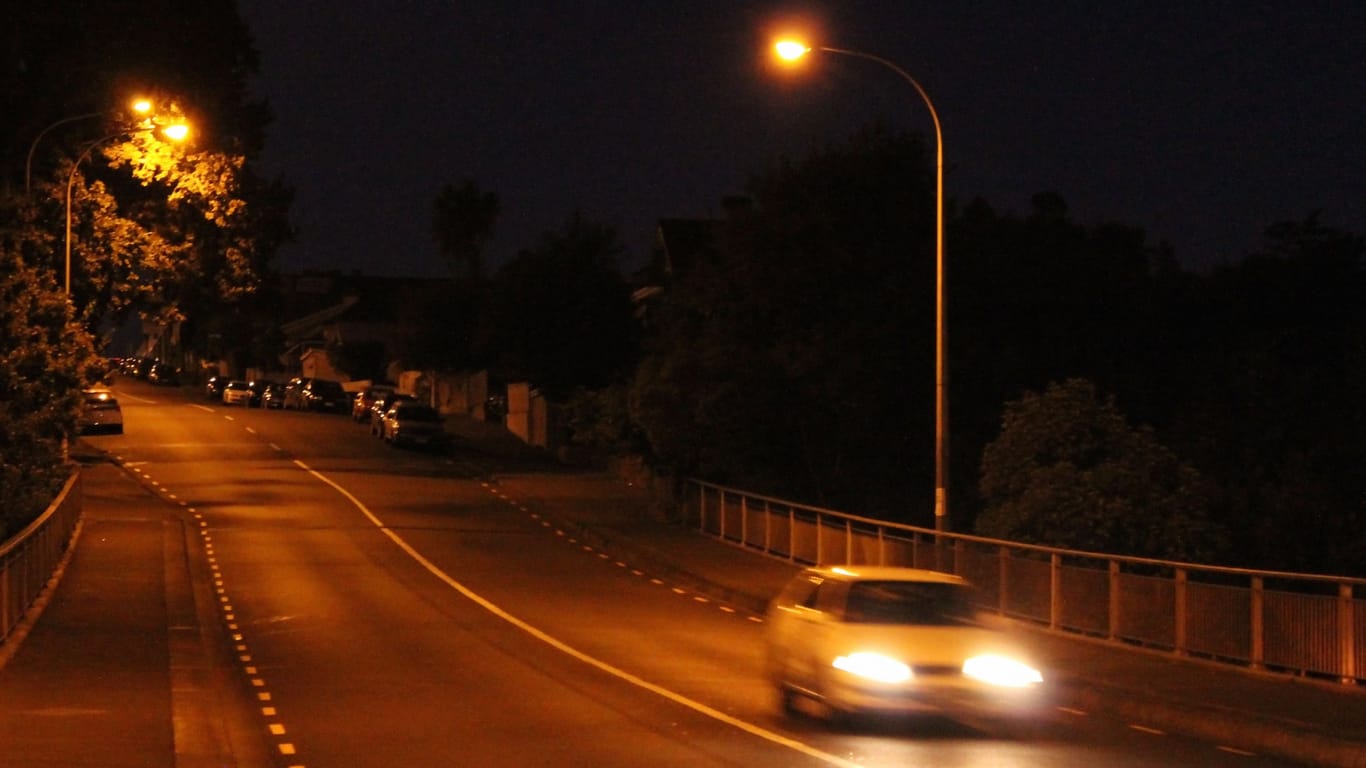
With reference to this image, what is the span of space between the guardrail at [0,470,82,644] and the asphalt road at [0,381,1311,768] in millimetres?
2232

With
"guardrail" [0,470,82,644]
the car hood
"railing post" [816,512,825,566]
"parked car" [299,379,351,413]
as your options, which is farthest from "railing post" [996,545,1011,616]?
"parked car" [299,379,351,413]

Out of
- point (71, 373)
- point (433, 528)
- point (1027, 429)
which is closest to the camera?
point (1027, 429)

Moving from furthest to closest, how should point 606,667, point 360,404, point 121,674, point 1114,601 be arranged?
point 360,404 < point 1114,601 < point 606,667 < point 121,674

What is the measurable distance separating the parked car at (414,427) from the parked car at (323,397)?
19907 millimetres

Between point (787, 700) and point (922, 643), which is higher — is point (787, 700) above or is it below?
below

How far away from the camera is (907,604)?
15984 mm

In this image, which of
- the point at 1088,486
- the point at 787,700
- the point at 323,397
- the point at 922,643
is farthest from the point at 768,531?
the point at 323,397

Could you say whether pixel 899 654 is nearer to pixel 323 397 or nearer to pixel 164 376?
pixel 323 397

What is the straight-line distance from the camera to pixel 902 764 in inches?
525

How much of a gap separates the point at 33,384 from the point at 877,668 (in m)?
23.8

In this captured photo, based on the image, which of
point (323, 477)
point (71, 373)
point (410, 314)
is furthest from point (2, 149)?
point (410, 314)

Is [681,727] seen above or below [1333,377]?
below

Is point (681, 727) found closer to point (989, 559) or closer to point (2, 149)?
point (989, 559)

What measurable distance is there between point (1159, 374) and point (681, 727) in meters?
28.8
